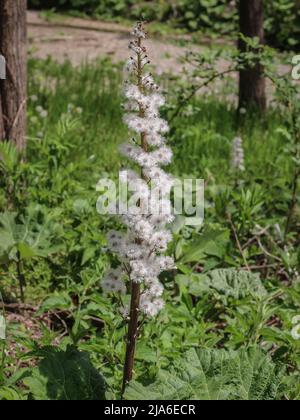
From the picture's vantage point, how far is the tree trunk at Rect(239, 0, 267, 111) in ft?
22.6

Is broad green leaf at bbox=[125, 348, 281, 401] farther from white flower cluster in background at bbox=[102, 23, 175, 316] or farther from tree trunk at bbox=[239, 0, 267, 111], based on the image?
tree trunk at bbox=[239, 0, 267, 111]

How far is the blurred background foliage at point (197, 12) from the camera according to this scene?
42.1ft

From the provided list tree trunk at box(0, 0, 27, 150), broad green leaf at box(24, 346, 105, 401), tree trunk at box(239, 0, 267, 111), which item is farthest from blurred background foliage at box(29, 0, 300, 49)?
broad green leaf at box(24, 346, 105, 401)

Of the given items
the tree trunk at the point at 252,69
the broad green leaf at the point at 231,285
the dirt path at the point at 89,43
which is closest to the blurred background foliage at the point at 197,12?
the dirt path at the point at 89,43

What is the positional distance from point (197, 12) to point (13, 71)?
9443 millimetres

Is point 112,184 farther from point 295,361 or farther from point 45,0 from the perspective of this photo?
point 45,0

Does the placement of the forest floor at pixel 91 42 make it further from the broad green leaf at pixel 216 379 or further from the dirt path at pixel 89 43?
the broad green leaf at pixel 216 379

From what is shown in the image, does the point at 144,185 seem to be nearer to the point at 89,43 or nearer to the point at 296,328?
the point at 296,328

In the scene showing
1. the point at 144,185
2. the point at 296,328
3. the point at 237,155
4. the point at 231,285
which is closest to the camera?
the point at 144,185

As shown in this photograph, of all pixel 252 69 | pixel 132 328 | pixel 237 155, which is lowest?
pixel 132 328

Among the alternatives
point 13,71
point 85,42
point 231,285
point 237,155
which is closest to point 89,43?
point 85,42

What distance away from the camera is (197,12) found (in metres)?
14.2

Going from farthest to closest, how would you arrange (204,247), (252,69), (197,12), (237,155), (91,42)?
(197,12) < (91,42) < (252,69) < (237,155) < (204,247)
